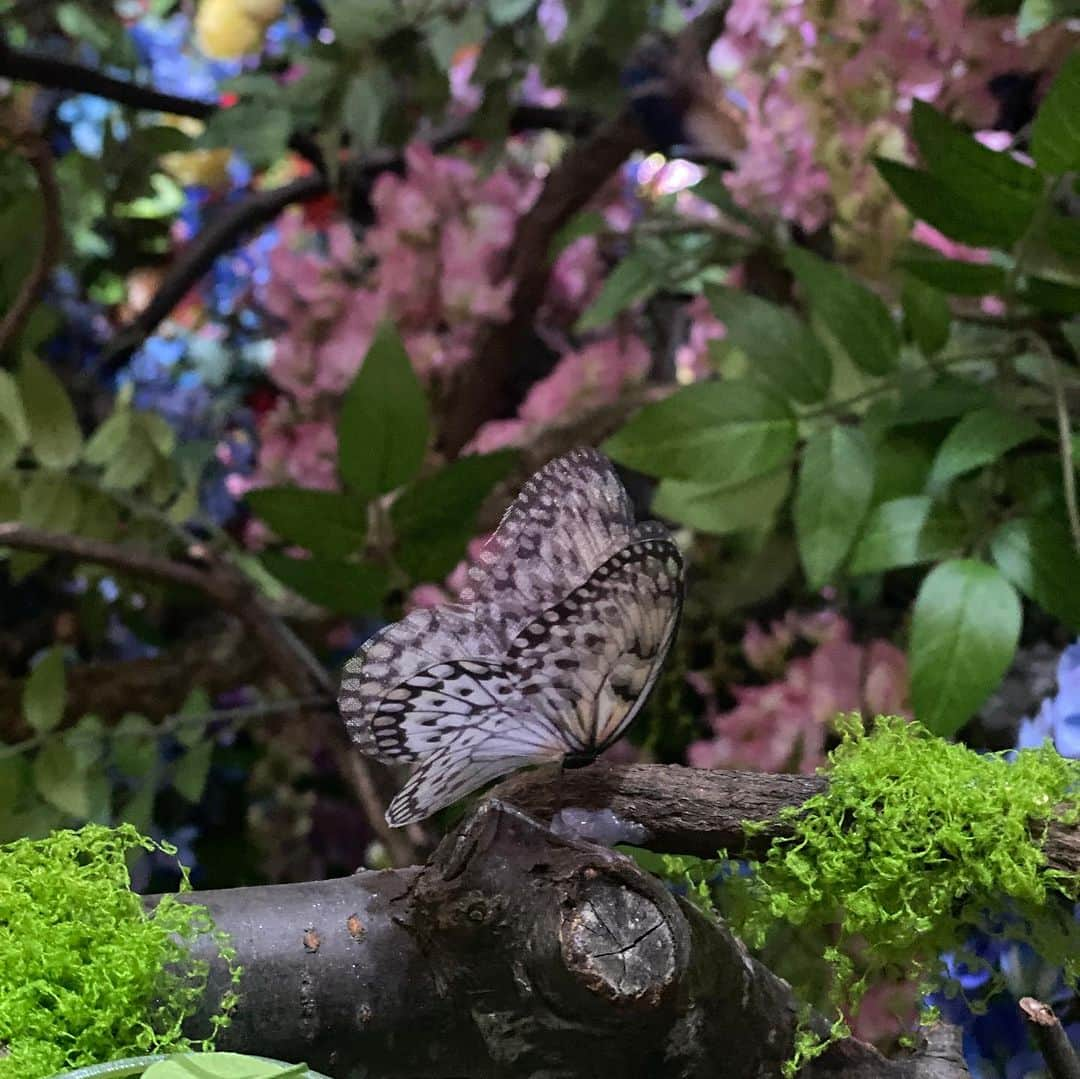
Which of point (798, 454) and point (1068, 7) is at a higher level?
point (1068, 7)

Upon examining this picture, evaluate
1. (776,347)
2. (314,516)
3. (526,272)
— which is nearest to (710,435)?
(776,347)

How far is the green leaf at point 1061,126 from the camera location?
1.23 ft

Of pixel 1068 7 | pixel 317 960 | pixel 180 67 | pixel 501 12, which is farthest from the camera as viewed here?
pixel 180 67

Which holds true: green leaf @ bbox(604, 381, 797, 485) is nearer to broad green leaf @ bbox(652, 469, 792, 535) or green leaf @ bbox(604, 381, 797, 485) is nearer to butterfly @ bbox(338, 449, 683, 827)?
broad green leaf @ bbox(652, 469, 792, 535)

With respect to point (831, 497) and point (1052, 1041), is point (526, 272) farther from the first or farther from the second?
point (1052, 1041)

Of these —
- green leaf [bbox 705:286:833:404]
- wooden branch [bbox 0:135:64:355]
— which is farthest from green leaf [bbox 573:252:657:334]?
wooden branch [bbox 0:135:64:355]

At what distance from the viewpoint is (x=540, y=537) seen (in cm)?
25

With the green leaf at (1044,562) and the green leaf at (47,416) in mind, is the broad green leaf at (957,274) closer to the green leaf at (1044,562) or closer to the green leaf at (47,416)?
the green leaf at (1044,562)

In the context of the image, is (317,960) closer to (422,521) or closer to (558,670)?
(558,670)

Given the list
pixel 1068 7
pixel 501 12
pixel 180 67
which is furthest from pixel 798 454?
pixel 180 67

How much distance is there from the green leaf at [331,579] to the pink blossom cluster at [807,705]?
22 centimetres

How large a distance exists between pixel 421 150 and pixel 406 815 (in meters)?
0.70

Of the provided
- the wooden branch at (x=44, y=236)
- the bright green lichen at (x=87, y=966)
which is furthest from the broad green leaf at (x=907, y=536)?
the wooden branch at (x=44, y=236)

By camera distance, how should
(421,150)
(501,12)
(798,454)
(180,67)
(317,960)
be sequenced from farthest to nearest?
(180,67)
(421,150)
(501,12)
(798,454)
(317,960)
